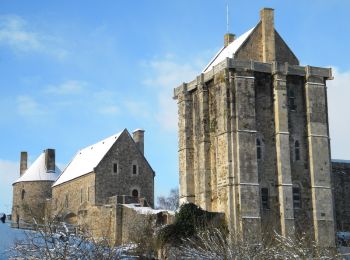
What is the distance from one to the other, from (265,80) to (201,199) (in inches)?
320

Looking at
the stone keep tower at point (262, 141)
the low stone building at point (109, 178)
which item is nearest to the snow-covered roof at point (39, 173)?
the low stone building at point (109, 178)

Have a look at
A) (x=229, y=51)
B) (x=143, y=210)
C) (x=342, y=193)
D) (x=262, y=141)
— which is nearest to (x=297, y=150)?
(x=262, y=141)

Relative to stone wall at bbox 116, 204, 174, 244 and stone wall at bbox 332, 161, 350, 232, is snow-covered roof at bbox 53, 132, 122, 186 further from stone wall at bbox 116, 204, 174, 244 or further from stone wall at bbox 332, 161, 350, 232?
stone wall at bbox 332, 161, 350, 232

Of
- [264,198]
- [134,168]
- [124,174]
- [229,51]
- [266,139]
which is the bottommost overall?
[264,198]

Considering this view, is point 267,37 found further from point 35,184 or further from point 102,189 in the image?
point 35,184

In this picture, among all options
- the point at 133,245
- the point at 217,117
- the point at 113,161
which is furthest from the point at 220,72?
the point at 113,161

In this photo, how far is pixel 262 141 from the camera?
40.2 metres

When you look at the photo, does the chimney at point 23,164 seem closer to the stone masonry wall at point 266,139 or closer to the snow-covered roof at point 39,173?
the snow-covered roof at point 39,173

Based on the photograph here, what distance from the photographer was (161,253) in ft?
112

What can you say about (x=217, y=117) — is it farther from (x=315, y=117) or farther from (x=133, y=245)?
(x=133, y=245)

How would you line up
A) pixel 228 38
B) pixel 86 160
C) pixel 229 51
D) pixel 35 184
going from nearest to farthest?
pixel 229 51 < pixel 228 38 < pixel 86 160 < pixel 35 184

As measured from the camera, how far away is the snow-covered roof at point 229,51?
41938 millimetres

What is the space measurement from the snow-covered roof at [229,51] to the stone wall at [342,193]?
1187cm

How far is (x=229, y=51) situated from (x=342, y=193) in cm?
1371
